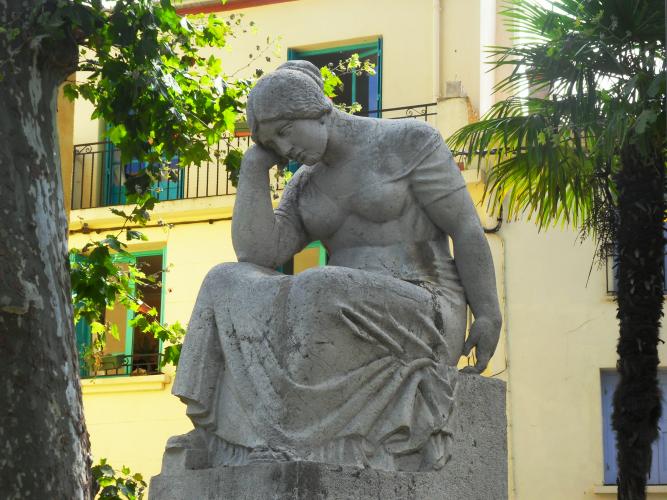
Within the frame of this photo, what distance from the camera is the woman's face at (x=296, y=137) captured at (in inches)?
245

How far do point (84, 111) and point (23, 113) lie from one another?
35.6ft

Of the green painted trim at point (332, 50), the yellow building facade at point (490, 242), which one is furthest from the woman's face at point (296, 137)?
the green painted trim at point (332, 50)

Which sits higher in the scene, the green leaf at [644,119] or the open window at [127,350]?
the green leaf at [644,119]

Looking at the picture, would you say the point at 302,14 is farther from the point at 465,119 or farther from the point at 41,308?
the point at 41,308

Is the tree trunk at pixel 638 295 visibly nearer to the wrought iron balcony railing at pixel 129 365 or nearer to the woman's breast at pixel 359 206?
the woman's breast at pixel 359 206

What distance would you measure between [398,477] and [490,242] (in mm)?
12560

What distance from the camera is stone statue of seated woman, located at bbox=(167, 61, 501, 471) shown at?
585 cm

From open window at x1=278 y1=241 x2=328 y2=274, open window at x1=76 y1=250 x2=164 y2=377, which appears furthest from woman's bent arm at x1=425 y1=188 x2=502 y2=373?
open window at x1=76 y1=250 x2=164 y2=377

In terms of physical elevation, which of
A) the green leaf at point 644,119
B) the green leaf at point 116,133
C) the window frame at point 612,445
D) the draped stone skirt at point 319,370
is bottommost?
the window frame at point 612,445

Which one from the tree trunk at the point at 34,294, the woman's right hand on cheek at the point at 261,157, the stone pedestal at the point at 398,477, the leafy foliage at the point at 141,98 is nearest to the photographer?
the stone pedestal at the point at 398,477

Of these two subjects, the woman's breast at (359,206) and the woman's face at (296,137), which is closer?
the woman's face at (296,137)

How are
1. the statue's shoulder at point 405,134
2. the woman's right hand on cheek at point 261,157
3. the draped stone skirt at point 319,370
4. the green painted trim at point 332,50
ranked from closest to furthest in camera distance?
the draped stone skirt at point 319,370 → the woman's right hand on cheek at point 261,157 → the statue's shoulder at point 405,134 → the green painted trim at point 332,50

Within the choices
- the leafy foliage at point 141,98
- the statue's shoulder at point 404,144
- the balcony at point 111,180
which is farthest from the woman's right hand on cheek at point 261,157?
the balcony at point 111,180

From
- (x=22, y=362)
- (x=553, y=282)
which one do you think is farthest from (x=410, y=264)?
(x=553, y=282)
